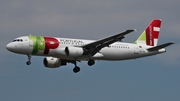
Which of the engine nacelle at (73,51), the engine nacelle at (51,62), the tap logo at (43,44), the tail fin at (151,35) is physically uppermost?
the tail fin at (151,35)

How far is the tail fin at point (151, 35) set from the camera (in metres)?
90.0

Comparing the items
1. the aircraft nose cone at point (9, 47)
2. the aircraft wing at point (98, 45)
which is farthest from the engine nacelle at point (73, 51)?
the aircraft nose cone at point (9, 47)

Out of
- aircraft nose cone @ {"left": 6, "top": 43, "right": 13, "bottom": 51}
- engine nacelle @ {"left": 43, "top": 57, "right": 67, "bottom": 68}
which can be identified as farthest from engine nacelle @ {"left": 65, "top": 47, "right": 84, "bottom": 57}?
aircraft nose cone @ {"left": 6, "top": 43, "right": 13, "bottom": 51}

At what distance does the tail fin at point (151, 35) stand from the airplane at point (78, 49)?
39cm

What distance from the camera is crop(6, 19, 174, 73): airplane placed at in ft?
258

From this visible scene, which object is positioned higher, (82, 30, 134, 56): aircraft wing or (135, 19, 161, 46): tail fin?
(135, 19, 161, 46): tail fin

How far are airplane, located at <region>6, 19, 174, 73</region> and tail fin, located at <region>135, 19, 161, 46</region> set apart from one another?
15.2 inches

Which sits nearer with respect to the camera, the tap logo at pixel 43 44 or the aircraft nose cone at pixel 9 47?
the tap logo at pixel 43 44

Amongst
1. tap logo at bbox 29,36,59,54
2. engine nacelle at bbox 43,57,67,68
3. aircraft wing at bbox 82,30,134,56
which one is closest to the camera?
tap logo at bbox 29,36,59,54

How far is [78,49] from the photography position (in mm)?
80250

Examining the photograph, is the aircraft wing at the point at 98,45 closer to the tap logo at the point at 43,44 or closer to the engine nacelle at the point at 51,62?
the tap logo at the point at 43,44

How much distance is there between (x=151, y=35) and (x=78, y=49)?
15.9 metres

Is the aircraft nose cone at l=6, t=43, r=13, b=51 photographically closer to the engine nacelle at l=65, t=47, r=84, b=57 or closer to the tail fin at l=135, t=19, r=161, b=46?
the engine nacelle at l=65, t=47, r=84, b=57

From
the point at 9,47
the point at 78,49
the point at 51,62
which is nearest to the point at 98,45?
the point at 78,49
